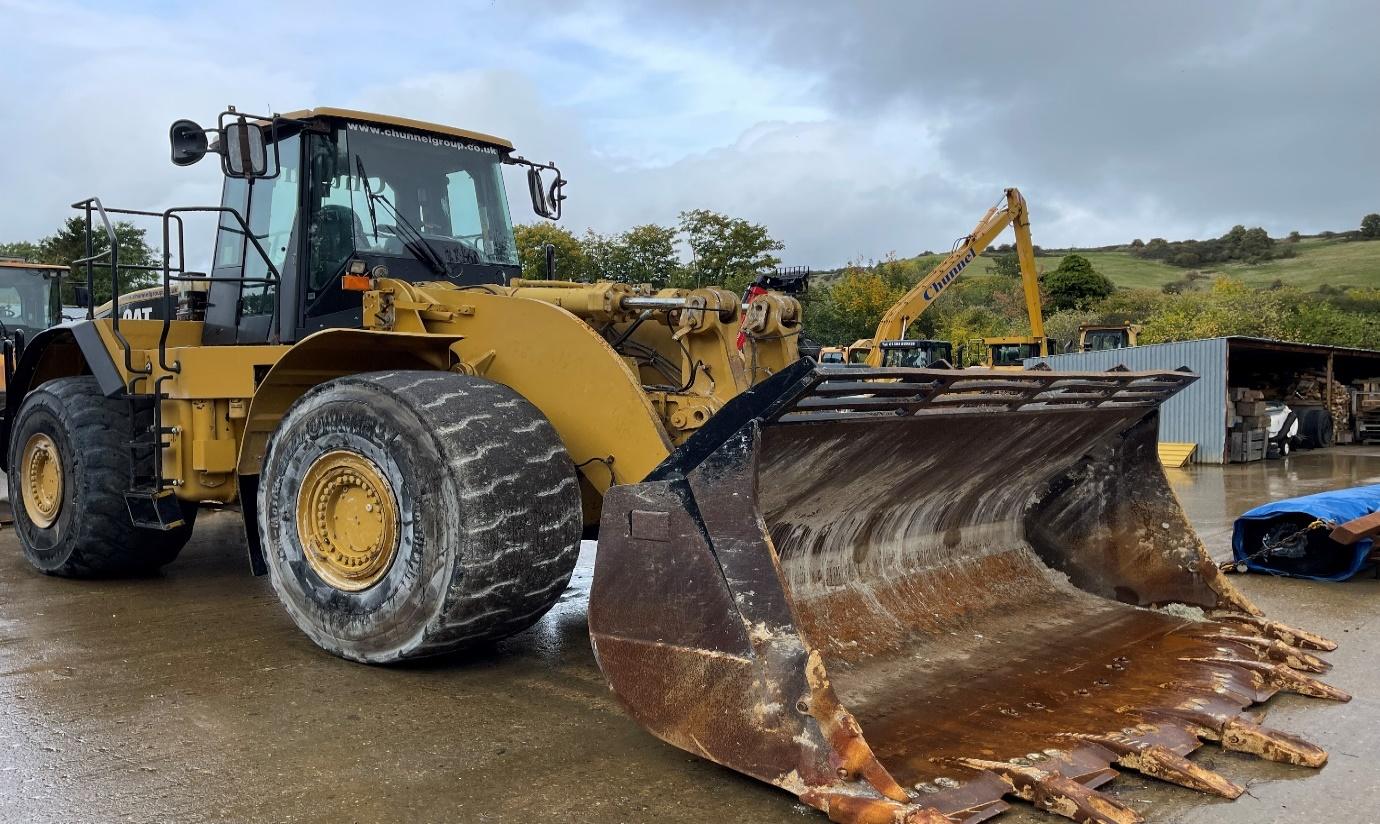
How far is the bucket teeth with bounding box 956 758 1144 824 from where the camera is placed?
9.93 ft

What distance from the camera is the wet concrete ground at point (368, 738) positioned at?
3.22 metres

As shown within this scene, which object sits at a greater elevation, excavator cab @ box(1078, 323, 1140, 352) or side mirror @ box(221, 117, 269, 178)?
side mirror @ box(221, 117, 269, 178)

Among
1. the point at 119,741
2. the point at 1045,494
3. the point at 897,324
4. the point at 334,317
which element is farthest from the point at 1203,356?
the point at 119,741

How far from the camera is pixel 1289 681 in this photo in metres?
4.35

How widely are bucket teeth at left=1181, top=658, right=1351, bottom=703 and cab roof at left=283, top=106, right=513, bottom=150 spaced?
484 centimetres

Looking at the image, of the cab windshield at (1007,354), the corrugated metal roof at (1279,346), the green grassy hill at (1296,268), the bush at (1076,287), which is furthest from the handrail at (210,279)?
the green grassy hill at (1296,268)

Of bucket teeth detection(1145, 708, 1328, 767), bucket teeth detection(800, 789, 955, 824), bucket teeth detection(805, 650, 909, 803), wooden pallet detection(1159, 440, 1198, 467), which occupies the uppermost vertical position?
bucket teeth detection(805, 650, 909, 803)

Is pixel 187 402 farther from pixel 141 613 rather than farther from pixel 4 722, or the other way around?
pixel 4 722

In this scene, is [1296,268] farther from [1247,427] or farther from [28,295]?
[28,295]

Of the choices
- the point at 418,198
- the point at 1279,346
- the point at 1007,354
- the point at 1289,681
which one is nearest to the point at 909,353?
the point at 1007,354

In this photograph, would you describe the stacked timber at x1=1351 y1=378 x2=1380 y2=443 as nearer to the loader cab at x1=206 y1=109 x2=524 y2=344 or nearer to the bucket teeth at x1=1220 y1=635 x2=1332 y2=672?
the bucket teeth at x1=1220 y1=635 x2=1332 y2=672

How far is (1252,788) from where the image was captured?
3.39 metres

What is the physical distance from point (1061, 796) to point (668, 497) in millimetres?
1479


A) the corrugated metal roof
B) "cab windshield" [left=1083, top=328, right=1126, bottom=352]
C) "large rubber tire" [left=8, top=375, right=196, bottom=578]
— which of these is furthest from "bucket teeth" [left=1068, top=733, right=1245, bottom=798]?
"cab windshield" [left=1083, top=328, right=1126, bottom=352]
